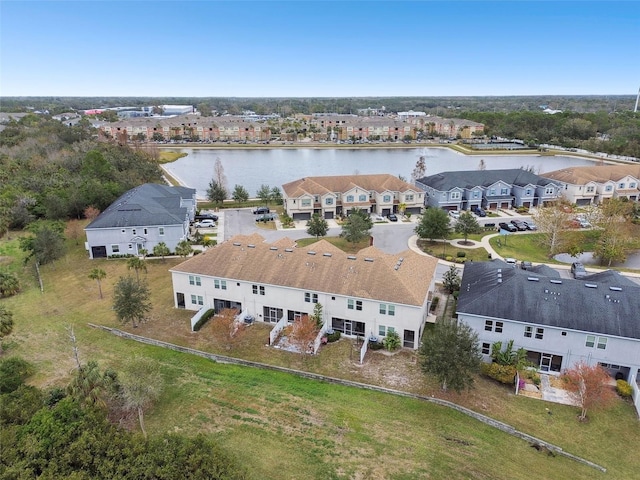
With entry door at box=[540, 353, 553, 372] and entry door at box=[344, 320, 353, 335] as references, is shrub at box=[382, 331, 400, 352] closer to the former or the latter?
entry door at box=[344, 320, 353, 335]

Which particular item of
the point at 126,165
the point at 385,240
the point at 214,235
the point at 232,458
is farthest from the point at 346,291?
the point at 126,165

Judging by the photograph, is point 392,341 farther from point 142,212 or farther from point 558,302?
point 142,212

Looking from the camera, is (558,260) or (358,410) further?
(558,260)

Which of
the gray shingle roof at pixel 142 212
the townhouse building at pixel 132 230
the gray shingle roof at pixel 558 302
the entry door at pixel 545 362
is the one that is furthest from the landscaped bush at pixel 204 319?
the entry door at pixel 545 362

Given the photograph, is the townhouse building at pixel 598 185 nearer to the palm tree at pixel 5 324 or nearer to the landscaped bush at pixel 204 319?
the landscaped bush at pixel 204 319

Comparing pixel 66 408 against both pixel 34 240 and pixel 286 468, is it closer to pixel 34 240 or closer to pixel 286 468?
pixel 286 468

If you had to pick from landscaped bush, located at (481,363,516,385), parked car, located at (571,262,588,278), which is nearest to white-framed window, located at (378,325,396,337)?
landscaped bush, located at (481,363,516,385)
